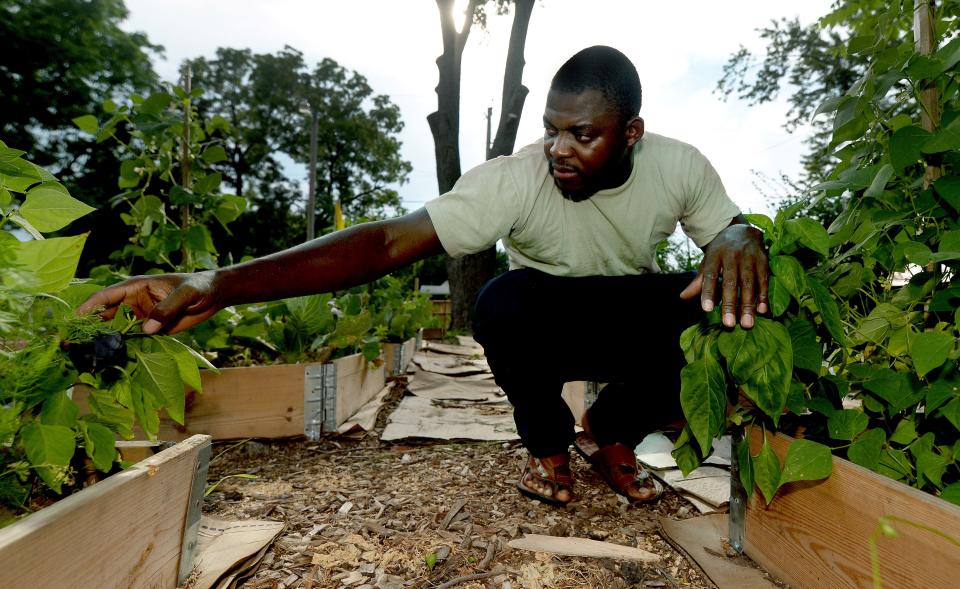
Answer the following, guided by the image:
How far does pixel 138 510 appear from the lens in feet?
3.42

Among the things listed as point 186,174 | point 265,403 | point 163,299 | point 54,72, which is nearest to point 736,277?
point 163,299

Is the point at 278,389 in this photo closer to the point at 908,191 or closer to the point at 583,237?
the point at 583,237

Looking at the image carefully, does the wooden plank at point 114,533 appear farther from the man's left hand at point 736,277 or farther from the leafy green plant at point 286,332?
the leafy green plant at point 286,332

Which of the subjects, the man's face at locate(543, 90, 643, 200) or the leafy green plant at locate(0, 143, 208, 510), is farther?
the man's face at locate(543, 90, 643, 200)

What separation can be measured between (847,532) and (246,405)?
2.18 metres

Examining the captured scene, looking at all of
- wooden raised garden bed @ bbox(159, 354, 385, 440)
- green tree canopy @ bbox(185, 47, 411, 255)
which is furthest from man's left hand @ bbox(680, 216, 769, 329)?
green tree canopy @ bbox(185, 47, 411, 255)

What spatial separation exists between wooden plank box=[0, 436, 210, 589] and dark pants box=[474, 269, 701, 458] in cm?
104

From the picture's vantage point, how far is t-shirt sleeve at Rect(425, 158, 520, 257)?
66.9 inches

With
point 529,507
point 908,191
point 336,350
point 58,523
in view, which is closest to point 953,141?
point 908,191

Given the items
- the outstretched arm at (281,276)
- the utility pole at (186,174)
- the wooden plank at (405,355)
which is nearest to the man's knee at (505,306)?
the outstretched arm at (281,276)

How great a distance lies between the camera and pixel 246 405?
2.41 meters

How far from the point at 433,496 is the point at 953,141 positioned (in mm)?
1712

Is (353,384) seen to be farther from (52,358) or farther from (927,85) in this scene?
(927,85)

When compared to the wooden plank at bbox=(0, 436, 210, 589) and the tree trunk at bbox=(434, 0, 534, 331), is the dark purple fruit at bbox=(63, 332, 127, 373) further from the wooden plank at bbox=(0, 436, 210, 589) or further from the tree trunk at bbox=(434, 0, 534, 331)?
the tree trunk at bbox=(434, 0, 534, 331)
